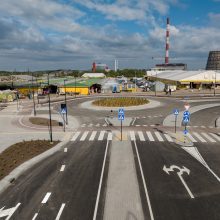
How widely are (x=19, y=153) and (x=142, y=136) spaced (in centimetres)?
1537

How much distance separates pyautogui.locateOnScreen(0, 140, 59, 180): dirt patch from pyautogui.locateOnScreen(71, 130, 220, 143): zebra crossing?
175 inches

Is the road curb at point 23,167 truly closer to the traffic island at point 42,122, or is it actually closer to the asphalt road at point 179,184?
the asphalt road at point 179,184

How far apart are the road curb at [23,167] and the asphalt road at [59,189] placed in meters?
0.52

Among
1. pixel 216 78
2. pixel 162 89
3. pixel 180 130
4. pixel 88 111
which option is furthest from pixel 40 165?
pixel 216 78

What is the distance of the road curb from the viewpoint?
20.8 m

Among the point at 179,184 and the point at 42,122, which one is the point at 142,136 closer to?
the point at 179,184

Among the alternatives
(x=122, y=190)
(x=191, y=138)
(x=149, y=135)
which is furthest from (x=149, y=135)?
(x=122, y=190)

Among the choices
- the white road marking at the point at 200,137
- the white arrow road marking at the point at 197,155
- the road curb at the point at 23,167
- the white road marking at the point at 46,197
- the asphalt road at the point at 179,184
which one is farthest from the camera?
the white road marking at the point at 200,137

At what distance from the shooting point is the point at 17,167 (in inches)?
960

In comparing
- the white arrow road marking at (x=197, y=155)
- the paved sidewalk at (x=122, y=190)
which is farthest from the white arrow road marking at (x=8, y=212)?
the white arrow road marking at (x=197, y=155)

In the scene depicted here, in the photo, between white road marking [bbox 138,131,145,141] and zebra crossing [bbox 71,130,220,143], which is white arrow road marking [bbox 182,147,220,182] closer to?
zebra crossing [bbox 71,130,220,143]

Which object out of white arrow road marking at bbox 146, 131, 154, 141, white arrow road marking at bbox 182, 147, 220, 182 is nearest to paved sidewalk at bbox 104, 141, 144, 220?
white arrow road marking at bbox 182, 147, 220, 182

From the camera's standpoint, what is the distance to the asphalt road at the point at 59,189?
16469mm

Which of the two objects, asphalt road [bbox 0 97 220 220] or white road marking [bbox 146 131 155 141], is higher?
white road marking [bbox 146 131 155 141]
